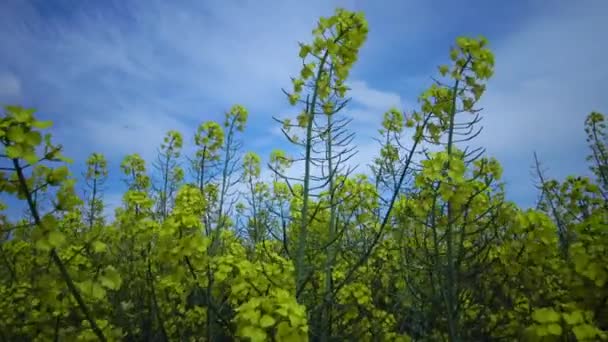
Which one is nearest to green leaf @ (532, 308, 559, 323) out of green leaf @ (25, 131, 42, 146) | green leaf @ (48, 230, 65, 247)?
green leaf @ (48, 230, 65, 247)

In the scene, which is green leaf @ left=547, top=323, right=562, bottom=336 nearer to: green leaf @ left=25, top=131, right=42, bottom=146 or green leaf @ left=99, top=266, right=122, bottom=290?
green leaf @ left=99, top=266, right=122, bottom=290

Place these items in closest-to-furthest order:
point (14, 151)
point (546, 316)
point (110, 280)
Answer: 1. point (14, 151)
2. point (110, 280)
3. point (546, 316)

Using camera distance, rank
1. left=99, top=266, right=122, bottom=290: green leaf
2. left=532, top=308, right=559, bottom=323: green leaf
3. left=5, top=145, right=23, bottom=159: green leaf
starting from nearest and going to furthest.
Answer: left=5, top=145, right=23, bottom=159: green leaf < left=99, top=266, right=122, bottom=290: green leaf < left=532, top=308, right=559, bottom=323: green leaf

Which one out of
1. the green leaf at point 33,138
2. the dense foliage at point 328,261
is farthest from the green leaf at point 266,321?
the green leaf at point 33,138

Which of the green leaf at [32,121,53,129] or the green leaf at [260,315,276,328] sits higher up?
the green leaf at [32,121,53,129]

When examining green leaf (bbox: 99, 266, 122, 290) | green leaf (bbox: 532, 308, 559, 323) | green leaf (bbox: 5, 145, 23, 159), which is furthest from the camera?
green leaf (bbox: 532, 308, 559, 323)

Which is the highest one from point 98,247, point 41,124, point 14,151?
point 41,124

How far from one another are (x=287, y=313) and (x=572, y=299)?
2.06 meters

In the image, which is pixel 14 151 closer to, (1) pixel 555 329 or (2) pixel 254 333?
(2) pixel 254 333

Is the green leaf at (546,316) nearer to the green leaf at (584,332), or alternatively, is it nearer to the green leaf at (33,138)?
the green leaf at (584,332)

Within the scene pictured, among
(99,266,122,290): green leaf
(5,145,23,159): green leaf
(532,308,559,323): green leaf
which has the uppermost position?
(5,145,23,159): green leaf

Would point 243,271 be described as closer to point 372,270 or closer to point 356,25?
point 356,25

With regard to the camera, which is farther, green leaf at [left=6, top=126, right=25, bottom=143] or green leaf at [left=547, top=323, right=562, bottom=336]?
green leaf at [left=547, top=323, right=562, bottom=336]

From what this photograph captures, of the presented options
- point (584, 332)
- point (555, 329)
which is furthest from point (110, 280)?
point (584, 332)
